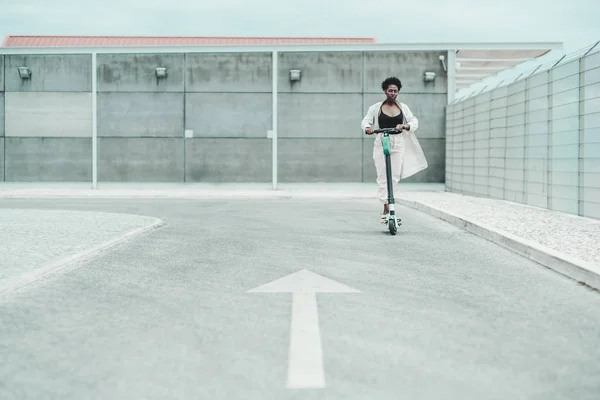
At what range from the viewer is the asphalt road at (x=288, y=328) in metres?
3.47

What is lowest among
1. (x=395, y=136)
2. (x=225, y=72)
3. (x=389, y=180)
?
(x=389, y=180)

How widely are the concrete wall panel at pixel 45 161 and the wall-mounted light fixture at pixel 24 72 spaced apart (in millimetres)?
1916

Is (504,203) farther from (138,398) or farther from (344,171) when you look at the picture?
(138,398)

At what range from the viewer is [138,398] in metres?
3.29

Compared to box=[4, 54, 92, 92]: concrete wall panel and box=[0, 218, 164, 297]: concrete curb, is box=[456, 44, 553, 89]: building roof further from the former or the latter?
box=[0, 218, 164, 297]: concrete curb

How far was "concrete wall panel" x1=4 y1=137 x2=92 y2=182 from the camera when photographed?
2406cm

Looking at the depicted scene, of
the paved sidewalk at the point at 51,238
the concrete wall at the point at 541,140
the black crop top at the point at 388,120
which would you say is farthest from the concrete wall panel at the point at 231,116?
the black crop top at the point at 388,120

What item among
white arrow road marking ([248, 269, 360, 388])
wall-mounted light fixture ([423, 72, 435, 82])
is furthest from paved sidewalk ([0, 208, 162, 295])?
wall-mounted light fixture ([423, 72, 435, 82])

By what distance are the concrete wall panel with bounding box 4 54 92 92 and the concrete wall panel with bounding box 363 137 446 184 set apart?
342 inches

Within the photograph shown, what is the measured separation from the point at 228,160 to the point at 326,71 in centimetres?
401

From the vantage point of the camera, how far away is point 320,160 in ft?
78.3

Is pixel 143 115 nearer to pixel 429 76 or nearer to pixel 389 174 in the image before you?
pixel 429 76

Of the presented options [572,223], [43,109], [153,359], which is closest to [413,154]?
[572,223]

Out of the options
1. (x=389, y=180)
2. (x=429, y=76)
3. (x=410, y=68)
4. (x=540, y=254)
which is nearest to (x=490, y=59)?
(x=429, y=76)
